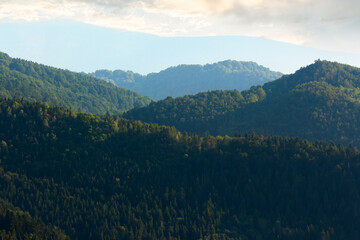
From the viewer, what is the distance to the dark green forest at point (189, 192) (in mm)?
159500

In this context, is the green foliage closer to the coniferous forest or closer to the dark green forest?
Answer: the coniferous forest

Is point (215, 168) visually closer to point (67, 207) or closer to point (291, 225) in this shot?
point (291, 225)

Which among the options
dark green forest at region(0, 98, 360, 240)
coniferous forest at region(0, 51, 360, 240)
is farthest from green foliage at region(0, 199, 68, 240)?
dark green forest at region(0, 98, 360, 240)

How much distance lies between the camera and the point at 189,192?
596 feet

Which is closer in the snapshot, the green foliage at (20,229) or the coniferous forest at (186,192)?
the green foliage at (20,229)

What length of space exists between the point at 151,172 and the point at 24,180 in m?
50.5

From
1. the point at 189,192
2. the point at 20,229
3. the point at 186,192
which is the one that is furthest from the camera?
the point at 186,192

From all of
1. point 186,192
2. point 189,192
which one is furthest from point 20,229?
point 189,192

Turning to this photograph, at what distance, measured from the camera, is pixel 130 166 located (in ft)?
635

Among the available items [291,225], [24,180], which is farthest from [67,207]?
[291,225]

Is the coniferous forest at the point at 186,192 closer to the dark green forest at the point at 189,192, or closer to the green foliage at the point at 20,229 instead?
the dark green forest at the point at 189,192

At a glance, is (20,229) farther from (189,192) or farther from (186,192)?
(189,192)

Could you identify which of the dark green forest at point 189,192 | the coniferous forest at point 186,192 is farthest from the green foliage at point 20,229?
the dark green forest at point 189,192

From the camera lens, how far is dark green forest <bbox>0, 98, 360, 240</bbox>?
523 ft
